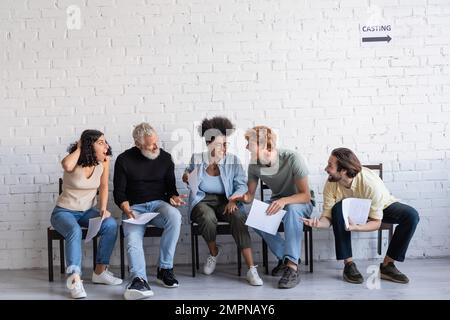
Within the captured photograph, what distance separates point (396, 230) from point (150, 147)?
71.8 inches

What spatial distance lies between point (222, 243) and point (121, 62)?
1677mm

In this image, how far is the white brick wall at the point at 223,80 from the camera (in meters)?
4.21

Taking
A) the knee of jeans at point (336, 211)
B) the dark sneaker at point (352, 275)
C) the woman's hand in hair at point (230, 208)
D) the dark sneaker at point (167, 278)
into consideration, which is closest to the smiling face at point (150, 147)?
the woman's hand in hair at point (230, 208)

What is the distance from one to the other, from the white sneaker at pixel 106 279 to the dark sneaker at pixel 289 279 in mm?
1152

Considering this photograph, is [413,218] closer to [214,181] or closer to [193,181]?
[214,181]

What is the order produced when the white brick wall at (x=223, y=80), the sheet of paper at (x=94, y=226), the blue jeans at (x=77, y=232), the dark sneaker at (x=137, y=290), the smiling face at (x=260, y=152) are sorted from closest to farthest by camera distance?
the dark sneaker at (x=137, y=290) < the blue jeans at (x=77, y=232) < the sheet of paper at (x=94, y=226) < the smiling face at (x=260, y=152) < the white brick wall at (x=223, y=80)

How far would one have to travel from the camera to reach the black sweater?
12.6 ft

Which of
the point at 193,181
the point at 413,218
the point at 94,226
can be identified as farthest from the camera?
the point at 193,181

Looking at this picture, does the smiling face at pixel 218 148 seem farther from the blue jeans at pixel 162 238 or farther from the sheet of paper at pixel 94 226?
the sheet of paper at pixel 94 226

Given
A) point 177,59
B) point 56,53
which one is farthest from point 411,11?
point 56,53

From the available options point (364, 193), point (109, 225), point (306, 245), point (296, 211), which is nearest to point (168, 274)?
point (109, 225)

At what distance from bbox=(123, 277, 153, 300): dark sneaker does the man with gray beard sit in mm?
241

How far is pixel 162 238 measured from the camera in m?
3.67

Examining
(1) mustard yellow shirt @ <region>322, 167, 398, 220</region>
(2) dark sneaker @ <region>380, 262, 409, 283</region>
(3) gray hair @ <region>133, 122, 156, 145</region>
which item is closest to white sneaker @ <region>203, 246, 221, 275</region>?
(1) mustard yellow shirt @ <region>322, 167, 398, 220</region>
